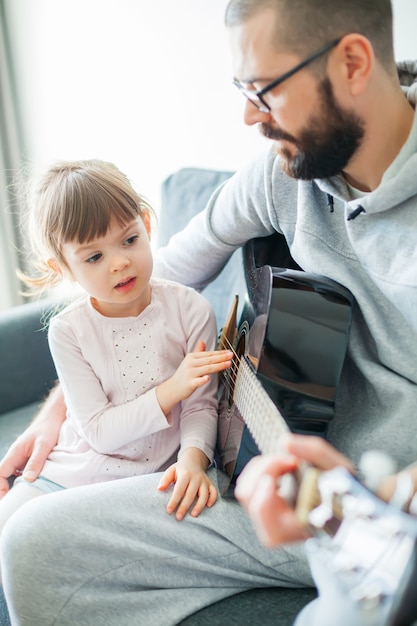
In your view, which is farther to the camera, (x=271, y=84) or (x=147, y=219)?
(x=147, y=219)

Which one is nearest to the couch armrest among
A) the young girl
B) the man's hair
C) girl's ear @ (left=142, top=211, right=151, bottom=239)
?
the young girl

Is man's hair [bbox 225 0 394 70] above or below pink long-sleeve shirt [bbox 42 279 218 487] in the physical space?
above

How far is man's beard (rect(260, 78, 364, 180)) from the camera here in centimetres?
93

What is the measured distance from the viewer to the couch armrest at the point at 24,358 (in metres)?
1.58

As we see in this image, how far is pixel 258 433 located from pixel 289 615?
0.30 meters

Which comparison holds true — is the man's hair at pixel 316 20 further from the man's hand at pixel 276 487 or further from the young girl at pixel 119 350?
the man's hand at pixel 276 487

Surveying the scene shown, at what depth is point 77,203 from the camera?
1045 mm

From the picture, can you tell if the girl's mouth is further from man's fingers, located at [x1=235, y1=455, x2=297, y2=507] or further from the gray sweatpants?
A: man's fingers, located at [x1=235, y1=455, x2=297, y2=507]

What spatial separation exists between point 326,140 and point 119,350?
53 cm

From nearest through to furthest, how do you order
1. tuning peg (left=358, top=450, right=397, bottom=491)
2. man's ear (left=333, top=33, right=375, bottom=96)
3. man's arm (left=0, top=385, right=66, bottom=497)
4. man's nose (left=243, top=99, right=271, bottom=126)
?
tuning peg (left=358, top=450, right=397, bottom=491), man's ear (left=333, top=33, right=375, bottom=96), man's nose (left=243, top=99, right=271, bottom=126), man's arm (left=0, top=385, right=66, bottom=497)

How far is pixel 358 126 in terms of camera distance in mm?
948

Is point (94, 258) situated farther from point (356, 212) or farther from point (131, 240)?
point (356, 212)

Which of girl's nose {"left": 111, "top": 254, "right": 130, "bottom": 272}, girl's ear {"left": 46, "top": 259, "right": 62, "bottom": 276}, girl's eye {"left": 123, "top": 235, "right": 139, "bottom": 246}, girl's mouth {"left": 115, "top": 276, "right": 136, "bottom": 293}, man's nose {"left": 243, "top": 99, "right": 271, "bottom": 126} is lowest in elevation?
girl's mouth {"left": 115, "top": 276, "right": 136, "bottom": 293}

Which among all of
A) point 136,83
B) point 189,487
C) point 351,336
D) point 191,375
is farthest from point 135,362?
point 136,83
